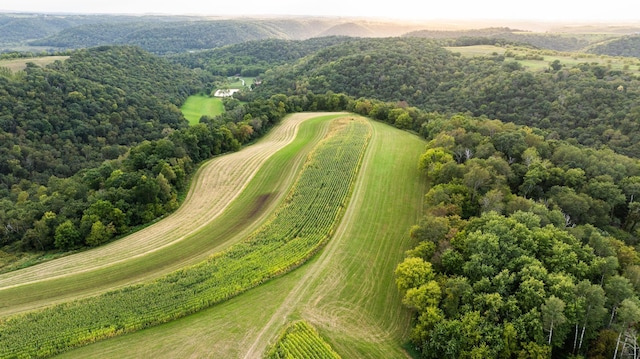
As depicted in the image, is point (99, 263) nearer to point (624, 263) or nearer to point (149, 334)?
point (149, 334)

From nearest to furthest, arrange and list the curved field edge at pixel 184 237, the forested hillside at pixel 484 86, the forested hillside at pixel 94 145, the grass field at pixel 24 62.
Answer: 1. the curved field edge at pixel 184 237
2. the forested hillside at pixel 94 145
3. the forested hillside at pixel 484 86
4. the grass field at pixel 24 62

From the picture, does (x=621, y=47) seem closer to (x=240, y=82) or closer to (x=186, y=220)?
(x=240, y=82)

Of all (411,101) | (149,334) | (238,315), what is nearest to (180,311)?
(149,334)

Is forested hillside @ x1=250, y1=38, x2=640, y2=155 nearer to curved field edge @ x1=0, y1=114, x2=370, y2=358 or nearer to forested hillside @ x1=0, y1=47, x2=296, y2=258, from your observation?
forested hillside @ x1=0, y1=47, x2=296, y2=258

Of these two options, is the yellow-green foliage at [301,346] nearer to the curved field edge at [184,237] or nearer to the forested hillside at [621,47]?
the curved field edge at [184,237]

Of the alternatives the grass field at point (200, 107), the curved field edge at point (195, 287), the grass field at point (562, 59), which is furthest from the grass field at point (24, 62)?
the grass field at point (562, 59)
